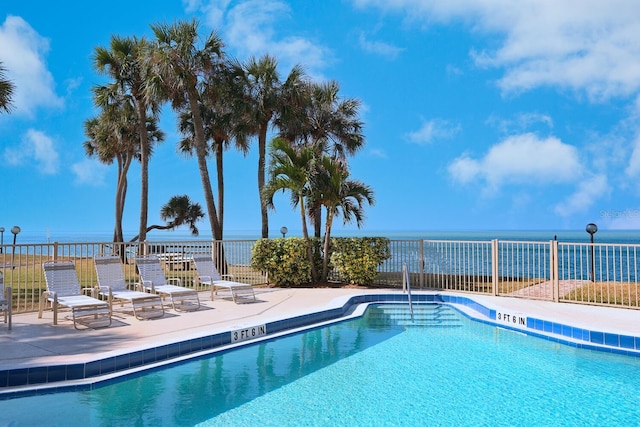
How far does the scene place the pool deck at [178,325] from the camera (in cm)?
578

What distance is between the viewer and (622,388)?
17.7ft

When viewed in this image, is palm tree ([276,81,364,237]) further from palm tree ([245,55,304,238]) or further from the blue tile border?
the blue tile border

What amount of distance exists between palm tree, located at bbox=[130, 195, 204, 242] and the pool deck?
21257 millimetres

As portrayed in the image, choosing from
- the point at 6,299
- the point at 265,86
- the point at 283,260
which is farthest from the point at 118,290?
the point at 265,86

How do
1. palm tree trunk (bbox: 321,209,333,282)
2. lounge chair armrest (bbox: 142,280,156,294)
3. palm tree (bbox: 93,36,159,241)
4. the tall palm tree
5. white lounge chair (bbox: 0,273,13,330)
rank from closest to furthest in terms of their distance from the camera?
Answer: white lounge chair (bbox: 0,273,13,330)
lounge chair armrest (bbox: 142,280,156,294)
palm tree trunk (bbox: 321,209,333,282)
the tall palm tree
palm tree (bbox: 93,36,159,241)

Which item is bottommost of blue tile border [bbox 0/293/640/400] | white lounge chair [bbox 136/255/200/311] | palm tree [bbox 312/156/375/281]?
blue tile border [bbox 0/293/640/400]

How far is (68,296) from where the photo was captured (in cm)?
771

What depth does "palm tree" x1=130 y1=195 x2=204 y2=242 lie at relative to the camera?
3097 cm

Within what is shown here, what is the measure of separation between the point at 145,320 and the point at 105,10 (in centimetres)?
3121

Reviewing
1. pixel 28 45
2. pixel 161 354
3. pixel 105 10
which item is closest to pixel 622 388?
pixel 161 354

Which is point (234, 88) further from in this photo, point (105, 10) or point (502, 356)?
point (105, 10)

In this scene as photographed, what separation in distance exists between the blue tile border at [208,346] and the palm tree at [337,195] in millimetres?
3111

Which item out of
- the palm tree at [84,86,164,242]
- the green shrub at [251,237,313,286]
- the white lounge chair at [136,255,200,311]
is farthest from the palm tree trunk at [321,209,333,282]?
the palm tree at [84,86,164,242]

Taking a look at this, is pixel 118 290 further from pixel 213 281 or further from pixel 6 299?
pixel 213 281
